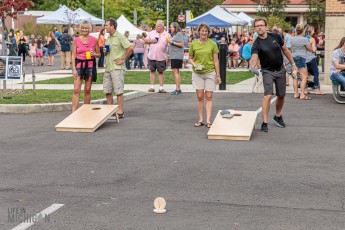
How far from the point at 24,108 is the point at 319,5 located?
50.8m

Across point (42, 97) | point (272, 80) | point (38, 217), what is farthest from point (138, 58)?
point (38, 217)

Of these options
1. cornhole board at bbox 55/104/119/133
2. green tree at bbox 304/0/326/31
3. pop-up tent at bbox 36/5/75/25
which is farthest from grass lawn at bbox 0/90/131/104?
green tree at bbox 304/0/326/31

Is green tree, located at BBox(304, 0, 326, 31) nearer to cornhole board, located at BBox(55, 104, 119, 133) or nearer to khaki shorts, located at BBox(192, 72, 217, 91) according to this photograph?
khaki shorts, located at BBox(192, 72, 217, 91)

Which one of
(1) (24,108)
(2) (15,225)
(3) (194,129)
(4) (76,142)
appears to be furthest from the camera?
(1) (24,108)

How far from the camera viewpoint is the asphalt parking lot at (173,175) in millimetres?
6211

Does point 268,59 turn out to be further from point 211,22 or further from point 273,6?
point 273,6

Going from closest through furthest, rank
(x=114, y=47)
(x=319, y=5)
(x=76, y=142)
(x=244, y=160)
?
(x=244, y=160), (x=76, y=142), (x=114, y=47), (x=319, y=5)

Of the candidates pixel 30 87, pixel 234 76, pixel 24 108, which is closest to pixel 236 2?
pixel 234 76

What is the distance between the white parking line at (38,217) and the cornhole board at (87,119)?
4899 mm

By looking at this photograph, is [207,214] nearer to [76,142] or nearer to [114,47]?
[76,142]

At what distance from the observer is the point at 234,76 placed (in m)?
24.3

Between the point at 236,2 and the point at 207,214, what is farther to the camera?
the point at 236,2

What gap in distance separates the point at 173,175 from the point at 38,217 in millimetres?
2235

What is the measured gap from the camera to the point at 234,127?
35.6 ft
